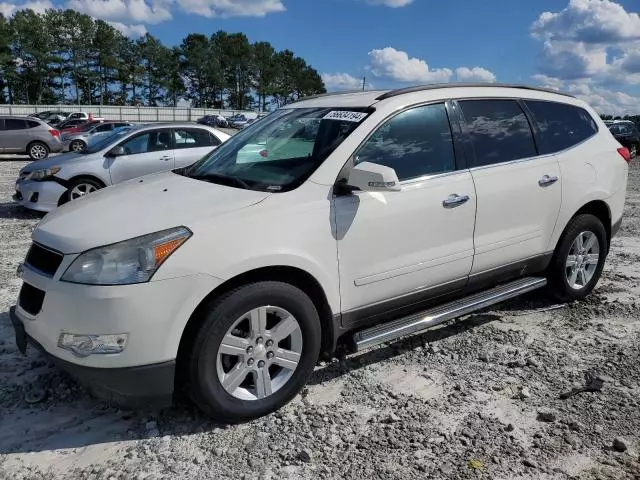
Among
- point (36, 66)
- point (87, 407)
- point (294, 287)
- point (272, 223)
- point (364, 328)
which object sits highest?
point (36, 66)

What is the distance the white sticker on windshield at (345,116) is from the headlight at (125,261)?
1397 millimetres

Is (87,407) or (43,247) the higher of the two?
(43,247)

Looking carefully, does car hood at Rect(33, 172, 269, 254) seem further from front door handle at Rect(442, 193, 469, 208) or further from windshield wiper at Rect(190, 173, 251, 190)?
front door handle at Rect(442, 193, 469, 208)

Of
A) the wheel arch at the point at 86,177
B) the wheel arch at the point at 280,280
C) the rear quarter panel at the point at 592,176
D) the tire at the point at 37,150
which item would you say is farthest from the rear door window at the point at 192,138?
the tire at the point at 37,150

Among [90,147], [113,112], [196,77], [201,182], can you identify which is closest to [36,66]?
[113,112]

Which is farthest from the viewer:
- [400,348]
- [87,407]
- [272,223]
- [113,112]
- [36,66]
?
[36,66]

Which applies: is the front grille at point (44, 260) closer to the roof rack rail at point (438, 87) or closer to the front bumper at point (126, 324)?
the front bumper at point (126, 324)

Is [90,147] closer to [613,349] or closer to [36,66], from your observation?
[613,349]

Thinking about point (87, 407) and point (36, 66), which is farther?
point (36, 66)

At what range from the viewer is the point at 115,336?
271 cm

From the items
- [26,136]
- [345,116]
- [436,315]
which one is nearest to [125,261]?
[345,116]

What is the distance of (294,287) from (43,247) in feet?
4.59

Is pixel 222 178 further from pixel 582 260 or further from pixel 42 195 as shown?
pixel 42 195

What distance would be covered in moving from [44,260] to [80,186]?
6662mm
